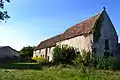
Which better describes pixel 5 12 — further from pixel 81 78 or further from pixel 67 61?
pixel 67 61

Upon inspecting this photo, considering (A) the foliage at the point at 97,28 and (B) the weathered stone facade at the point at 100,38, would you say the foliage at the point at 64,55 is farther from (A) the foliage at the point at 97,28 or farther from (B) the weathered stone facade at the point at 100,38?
(A) the foliage at the point at 97,28

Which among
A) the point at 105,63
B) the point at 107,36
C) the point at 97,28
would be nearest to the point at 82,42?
the point at 97,28

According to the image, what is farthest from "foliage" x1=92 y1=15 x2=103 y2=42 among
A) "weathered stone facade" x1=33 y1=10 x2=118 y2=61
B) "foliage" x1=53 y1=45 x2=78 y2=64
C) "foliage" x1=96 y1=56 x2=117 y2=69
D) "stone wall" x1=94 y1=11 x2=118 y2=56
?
"foliage" x1=53 y1=45 x2=78 y2=64

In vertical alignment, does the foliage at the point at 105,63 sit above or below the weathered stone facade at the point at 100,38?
below

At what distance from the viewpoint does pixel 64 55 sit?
44.0 meters

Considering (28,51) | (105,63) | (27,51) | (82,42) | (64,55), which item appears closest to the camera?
(105,63)

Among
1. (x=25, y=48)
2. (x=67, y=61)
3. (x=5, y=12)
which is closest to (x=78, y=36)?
(x=67, y=61)

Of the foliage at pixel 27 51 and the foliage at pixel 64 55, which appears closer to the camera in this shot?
the foliage at pixel 64 55

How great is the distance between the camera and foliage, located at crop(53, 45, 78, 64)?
43.7m

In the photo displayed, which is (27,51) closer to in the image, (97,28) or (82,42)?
(82,42)

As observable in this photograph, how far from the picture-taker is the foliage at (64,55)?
4372 cm

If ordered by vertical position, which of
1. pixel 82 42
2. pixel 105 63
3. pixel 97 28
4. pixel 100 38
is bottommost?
pixel 105 63

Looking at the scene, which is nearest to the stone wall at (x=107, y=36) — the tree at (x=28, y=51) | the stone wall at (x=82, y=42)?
the stone wall at (x=82, y=42)

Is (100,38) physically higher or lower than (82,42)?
higher
